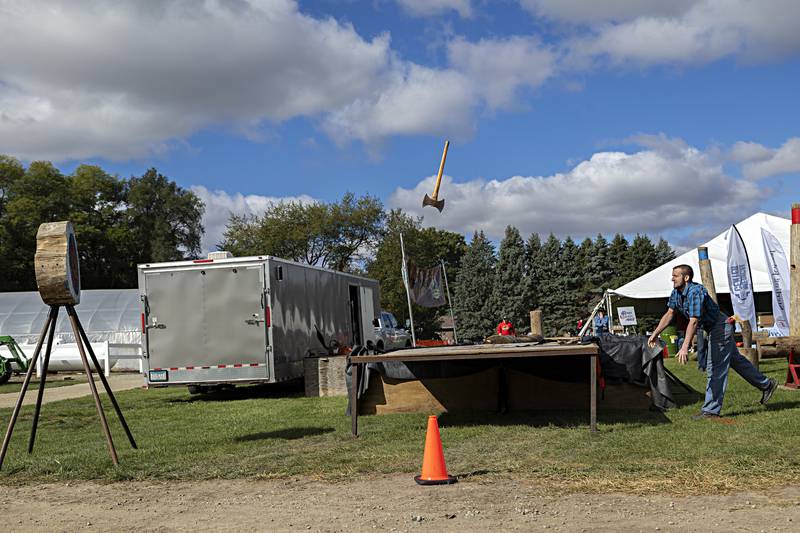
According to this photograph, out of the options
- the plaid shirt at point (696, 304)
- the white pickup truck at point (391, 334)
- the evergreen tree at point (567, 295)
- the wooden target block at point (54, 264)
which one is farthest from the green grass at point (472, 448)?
the evergreen tree at point (567, 295)

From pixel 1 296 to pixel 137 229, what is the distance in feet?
105

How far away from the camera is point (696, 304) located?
923 cm

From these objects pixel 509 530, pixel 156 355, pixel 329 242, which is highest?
pixel 329 242

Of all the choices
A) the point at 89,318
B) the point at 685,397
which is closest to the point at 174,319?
the point at 685,397

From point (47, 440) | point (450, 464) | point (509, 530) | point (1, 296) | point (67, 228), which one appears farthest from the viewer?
point (1, 296)

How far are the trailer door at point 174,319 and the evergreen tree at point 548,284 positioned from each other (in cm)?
5564

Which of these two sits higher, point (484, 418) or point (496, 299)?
point (496, 299)

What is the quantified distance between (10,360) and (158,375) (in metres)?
12.2

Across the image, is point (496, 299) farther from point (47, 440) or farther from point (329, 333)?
point (47, 440)

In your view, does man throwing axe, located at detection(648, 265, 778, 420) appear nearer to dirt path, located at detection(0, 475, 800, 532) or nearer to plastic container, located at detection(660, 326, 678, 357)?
dirt path, located at detection(0, 475, 800, 532)

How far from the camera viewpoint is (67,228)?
860 centimetres

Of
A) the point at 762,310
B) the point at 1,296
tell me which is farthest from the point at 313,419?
the point at 762,310

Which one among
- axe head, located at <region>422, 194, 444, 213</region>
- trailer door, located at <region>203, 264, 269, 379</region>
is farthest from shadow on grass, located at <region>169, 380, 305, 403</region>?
axe head, located at <region>422, 194, 444, 213</region>

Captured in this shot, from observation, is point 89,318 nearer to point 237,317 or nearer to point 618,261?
point 237,317
